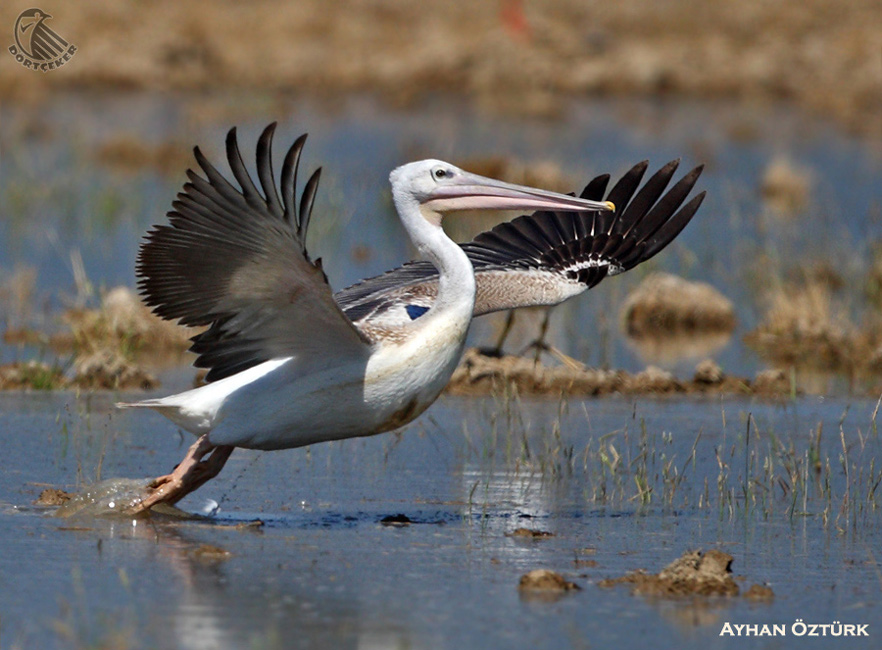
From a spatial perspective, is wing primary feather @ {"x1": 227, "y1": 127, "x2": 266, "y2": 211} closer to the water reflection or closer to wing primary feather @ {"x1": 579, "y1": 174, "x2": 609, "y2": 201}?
the water reflection

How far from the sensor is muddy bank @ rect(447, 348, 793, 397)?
38.4 ft

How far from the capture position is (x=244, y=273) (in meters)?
7.40

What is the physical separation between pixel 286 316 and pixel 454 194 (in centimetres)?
112

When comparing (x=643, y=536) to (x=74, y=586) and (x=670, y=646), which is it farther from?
(x=74, y=586)

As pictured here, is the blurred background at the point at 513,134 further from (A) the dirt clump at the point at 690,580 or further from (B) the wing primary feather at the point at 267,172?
(A) the dirt clump at the point at 690,580

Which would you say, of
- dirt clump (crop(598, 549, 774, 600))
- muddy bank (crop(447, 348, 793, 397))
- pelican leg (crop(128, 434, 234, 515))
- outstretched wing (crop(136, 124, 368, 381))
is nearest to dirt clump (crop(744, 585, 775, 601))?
dirt clump (crop(598, 549, 774, 600))

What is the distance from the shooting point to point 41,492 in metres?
8.32

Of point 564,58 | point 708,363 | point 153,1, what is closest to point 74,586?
point 708,363

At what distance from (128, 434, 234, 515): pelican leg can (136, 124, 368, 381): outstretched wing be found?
427 millimetres

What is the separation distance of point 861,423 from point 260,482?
13.8 ft

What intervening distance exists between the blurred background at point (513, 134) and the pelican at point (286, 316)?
4.03m
